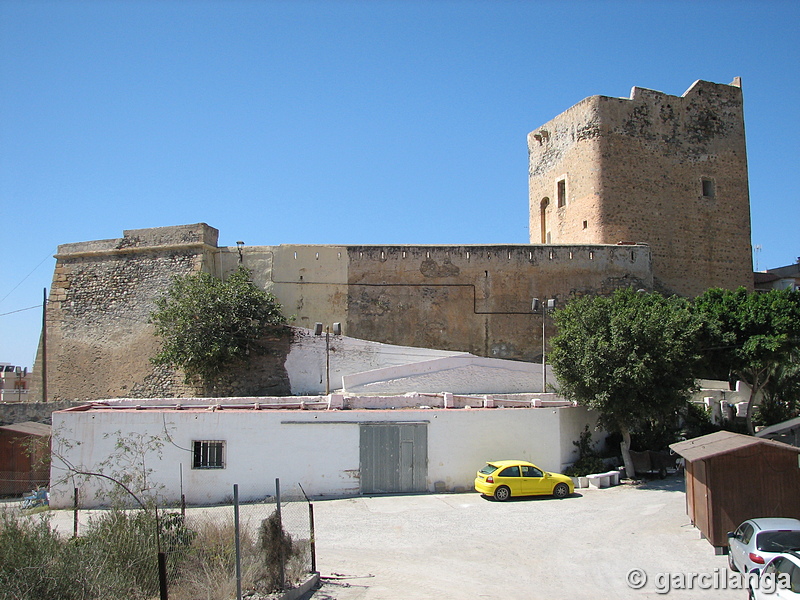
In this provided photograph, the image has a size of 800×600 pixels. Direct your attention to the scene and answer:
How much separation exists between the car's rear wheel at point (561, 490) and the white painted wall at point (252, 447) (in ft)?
6.17

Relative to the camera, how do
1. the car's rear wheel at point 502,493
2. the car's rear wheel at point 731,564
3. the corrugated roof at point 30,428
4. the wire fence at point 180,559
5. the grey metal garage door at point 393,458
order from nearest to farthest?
the wire fence at point 180,559 < the car's rear wheel at point 731,564 < the car's rear wheel at point 502,493 < the grey metal garage door at point 393,458 < the corrugated roof at point 30,428

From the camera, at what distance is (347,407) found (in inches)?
605

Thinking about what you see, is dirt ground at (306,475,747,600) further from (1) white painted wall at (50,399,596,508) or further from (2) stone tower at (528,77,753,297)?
(2) stone tower at (528,77,753,297)

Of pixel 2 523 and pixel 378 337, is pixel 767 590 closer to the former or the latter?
pixel 2 523

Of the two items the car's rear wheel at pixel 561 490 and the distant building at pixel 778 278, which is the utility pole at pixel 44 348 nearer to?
the car's rear wheel at pixel 561 490

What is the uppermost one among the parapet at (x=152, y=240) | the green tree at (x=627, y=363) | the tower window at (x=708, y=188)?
the tower window at (x=708, y=188)

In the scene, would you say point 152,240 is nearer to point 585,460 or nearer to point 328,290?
point 328,290

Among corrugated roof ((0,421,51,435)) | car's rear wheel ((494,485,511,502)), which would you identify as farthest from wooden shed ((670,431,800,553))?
corrugated roof ((0,421,51,435))

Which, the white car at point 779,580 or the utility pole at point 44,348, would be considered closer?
the white car at point 779,580

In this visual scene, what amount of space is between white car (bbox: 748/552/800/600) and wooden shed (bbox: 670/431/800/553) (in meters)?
2.65

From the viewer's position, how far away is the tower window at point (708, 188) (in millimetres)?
25797

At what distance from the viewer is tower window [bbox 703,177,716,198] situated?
25.8 meters

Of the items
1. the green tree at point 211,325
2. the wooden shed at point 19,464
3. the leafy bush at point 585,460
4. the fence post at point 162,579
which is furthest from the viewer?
the green tree at point 211,325

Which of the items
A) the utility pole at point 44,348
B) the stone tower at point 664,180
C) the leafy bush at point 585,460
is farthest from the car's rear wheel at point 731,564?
the utility pole at point 44,348
